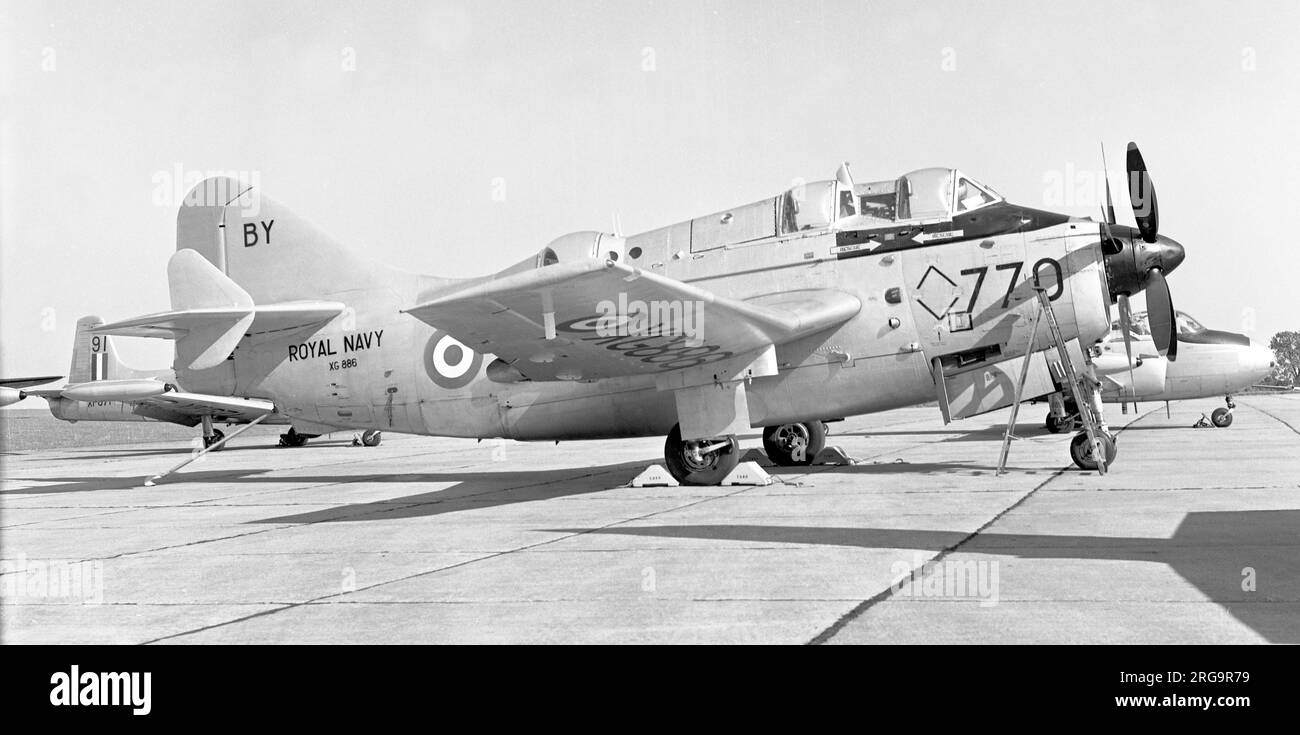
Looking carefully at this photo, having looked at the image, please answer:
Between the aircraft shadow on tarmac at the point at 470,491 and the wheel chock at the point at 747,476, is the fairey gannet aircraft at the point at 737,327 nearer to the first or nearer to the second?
the wheel chock at the point at 747,476

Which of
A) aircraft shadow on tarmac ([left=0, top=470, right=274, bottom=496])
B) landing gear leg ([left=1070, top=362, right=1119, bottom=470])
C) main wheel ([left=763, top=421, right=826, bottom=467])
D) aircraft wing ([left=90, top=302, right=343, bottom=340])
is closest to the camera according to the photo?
landing gear leg ([left=1070, top=362, right=1119, bottom=470])

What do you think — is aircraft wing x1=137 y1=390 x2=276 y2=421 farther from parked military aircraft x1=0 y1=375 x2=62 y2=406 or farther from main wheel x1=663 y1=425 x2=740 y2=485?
main wheel x1=663 y1=425 x2=740 y2=485

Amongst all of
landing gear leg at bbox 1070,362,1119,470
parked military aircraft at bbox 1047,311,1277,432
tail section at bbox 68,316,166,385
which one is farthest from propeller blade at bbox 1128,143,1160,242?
tail section at bbox 68,316,166,385

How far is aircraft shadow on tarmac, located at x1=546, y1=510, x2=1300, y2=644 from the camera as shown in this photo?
486 cm

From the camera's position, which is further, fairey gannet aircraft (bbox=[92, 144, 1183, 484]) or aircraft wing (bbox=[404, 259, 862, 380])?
fairey gannet aircraft (bbox=[92, 144, 1183, 484])

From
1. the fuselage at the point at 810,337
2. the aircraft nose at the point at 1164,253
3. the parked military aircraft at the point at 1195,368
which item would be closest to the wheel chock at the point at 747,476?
the fuselage at the point at 810,337

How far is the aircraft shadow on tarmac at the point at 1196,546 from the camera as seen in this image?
16.0 feet

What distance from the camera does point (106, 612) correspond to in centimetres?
575

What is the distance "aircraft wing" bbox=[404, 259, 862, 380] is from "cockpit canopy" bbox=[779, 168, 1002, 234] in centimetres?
99

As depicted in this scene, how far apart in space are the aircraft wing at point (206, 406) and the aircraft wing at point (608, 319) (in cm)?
2062

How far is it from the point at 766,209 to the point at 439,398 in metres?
5.20

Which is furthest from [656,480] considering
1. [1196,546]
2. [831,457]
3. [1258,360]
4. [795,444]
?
[1258,360]

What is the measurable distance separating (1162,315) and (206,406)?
94.8ft

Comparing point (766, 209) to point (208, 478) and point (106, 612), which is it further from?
point (208, 478)
